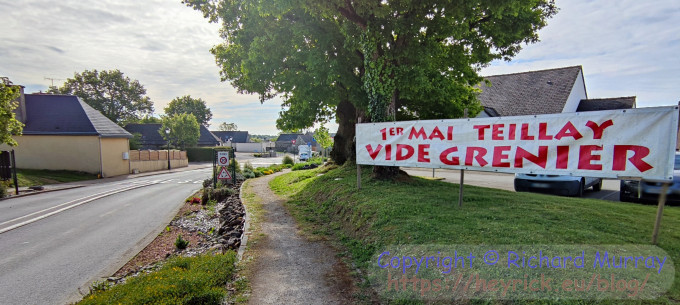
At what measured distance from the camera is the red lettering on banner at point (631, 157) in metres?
4.63

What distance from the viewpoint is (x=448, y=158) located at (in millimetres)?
6910

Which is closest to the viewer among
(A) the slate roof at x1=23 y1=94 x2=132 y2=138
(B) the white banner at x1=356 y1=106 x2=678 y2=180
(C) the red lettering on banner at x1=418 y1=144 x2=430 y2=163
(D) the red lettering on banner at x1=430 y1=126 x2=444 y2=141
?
(B) the white banner at x1=356 y1=106 x2=678 y2=180

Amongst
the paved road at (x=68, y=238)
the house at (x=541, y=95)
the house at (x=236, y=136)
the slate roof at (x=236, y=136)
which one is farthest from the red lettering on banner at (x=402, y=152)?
the house at (x=236, y=136)

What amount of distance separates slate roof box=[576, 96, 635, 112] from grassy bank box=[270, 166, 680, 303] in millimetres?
23854

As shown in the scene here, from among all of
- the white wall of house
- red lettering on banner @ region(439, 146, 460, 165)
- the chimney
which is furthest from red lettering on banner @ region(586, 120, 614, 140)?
the chimney

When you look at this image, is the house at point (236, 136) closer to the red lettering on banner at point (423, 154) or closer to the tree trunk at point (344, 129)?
the tree trunk at point (344, 129)

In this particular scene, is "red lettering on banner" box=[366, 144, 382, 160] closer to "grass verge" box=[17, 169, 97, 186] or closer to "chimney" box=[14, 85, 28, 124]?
"grass verge" box=[17, 169, 97, 186]

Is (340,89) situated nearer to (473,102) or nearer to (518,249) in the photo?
(473,102)

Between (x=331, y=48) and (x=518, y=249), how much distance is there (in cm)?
998

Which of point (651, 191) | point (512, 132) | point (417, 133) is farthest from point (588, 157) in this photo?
point (651, 191)

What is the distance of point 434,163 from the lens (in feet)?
23.6

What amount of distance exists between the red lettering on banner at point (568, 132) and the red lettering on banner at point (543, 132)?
134 mm

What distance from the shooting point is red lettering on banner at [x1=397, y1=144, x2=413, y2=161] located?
763 cm

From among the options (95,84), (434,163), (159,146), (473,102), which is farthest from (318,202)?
(95,84)
